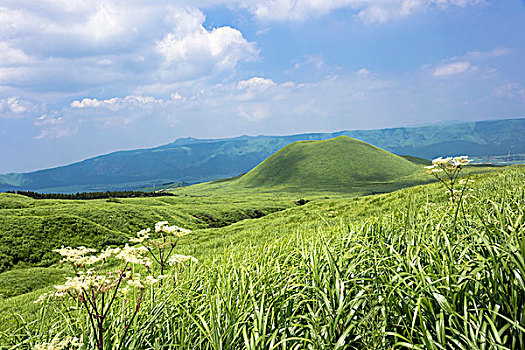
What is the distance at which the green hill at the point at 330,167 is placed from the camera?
13838cm

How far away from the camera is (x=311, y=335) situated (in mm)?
3178

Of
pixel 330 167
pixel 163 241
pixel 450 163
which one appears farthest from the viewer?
pixel 330 167

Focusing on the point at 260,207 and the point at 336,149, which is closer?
the point at 260,207

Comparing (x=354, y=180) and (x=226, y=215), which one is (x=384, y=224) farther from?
(x=354, y=180)

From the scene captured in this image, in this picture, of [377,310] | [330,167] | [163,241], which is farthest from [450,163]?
[330,167]

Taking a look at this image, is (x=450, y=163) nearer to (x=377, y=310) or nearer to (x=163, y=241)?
(x=377, y=310)

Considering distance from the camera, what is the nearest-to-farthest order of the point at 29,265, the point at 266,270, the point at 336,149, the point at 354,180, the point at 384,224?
the point at 266,270, the point at 384,224, the point at 29,265, the point at 354,180, the point at 336,149

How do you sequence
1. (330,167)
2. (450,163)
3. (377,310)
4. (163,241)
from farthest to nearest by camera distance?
(330,167) → (450,163) → (163,241) → (377,310)

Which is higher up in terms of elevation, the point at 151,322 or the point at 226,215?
the point at 151,322

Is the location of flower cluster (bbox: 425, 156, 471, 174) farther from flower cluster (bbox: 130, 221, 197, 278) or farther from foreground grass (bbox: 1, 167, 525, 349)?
flower cluster (bbox: 130, 221, 197, 278)

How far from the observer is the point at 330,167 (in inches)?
5994

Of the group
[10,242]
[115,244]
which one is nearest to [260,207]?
[115,244]

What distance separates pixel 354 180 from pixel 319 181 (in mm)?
15398

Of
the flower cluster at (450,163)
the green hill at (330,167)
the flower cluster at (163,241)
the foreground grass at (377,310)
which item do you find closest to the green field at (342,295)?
the foreground grass at (377,310)
